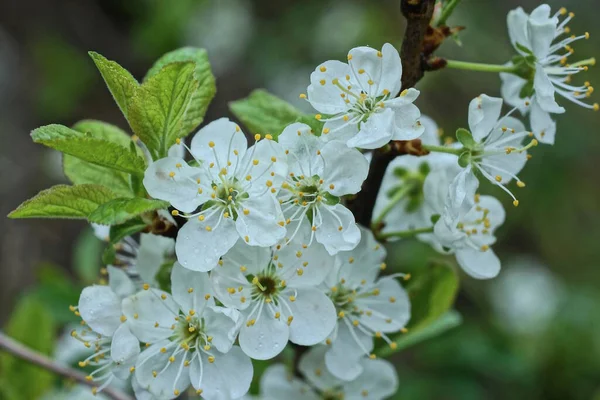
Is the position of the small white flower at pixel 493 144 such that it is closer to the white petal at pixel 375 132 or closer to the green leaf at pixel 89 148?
the white petal at pixel 375 132

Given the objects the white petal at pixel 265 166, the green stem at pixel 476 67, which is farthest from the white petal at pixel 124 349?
the green stem at pixel 476 67

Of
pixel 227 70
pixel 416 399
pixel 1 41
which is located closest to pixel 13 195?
pixel 1 41

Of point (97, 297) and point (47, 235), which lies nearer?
point (97, 297)

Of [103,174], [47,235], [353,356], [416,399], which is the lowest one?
[47,235]

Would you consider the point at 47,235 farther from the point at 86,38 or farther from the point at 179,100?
the point at 179,100

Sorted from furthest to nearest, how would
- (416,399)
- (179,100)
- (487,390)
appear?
(487,390) < (416,399) < (179,100)

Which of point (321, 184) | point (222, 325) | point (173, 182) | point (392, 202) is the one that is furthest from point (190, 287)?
point (392, 202)
